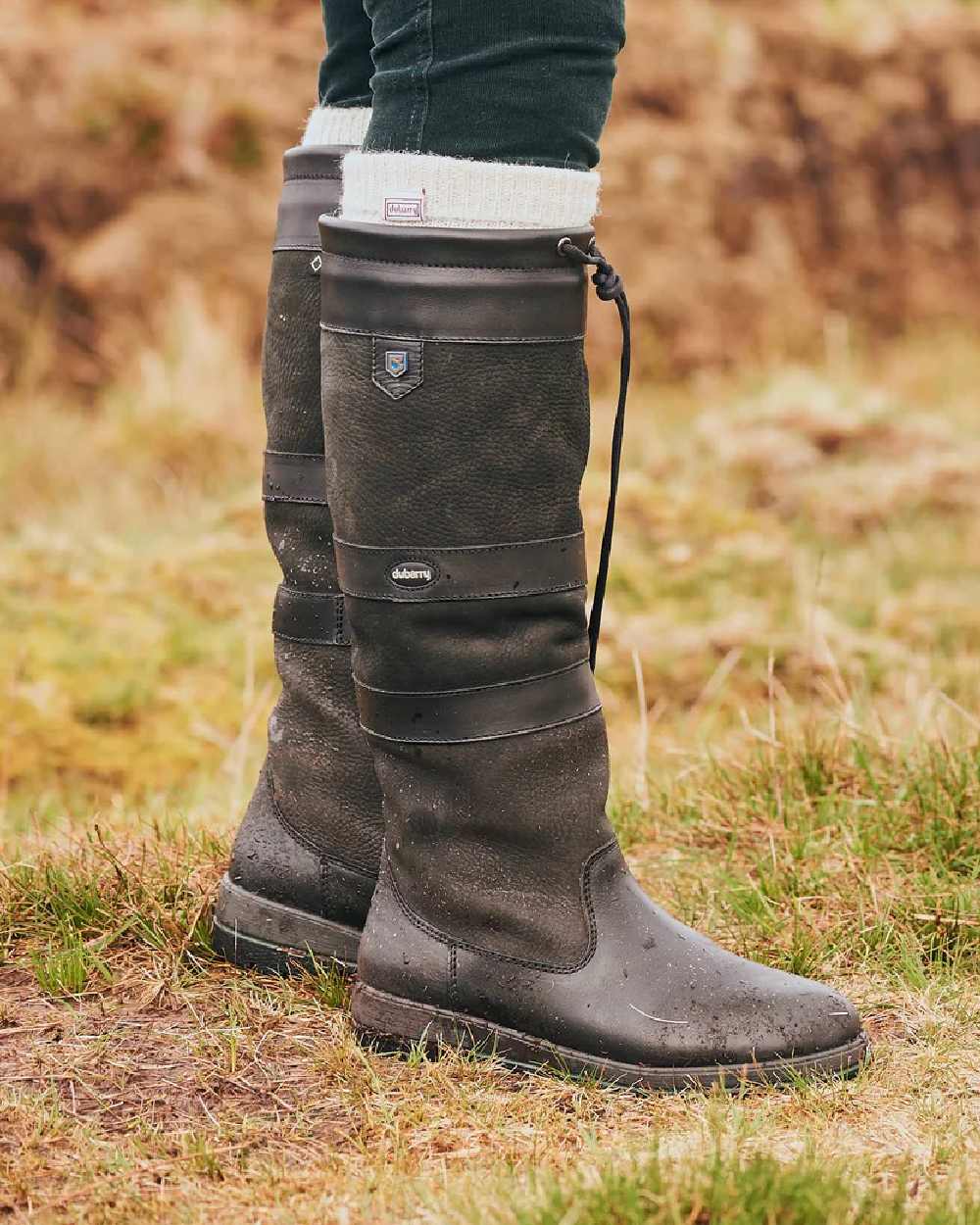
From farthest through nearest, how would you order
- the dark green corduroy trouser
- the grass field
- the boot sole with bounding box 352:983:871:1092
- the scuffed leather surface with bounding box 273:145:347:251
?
the scuffed leather surface with bounding box 273:145:347:251 < the boot sole with bounding box 352:983:871:1092 < the dark green corduroy trouser < the grass field

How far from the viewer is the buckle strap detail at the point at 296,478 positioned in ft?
5.83

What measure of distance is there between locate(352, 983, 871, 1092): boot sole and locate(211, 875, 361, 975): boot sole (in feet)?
0.54

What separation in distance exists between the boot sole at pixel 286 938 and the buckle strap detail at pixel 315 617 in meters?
0.32

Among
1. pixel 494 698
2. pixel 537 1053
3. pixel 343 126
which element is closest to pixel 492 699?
pixel 494 698

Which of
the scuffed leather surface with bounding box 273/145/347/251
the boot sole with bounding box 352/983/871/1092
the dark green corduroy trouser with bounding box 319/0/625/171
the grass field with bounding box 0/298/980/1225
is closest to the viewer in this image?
the grass field with bounding box 0/298/980/1225

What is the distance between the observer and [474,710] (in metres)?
1.55

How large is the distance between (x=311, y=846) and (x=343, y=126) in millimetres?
871

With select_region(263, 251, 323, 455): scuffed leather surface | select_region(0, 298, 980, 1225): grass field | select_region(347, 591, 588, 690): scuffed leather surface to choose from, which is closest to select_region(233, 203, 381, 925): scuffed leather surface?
select_region(263, 251, 323, 455): scuffed leather surface

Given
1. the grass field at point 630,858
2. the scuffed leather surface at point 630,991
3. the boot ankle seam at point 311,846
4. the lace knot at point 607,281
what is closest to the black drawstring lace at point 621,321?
the lace knot at point 607,281

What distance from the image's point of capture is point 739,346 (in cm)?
736

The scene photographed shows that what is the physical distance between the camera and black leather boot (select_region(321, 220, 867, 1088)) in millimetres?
1498

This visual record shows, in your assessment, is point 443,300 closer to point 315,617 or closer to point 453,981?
point 315,617

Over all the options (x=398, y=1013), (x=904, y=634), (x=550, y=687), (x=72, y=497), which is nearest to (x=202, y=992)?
(x=398, y=1013)

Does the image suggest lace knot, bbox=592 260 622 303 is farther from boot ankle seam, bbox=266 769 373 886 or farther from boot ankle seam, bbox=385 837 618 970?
boot ankle seam, bbox=266 769 373 886
